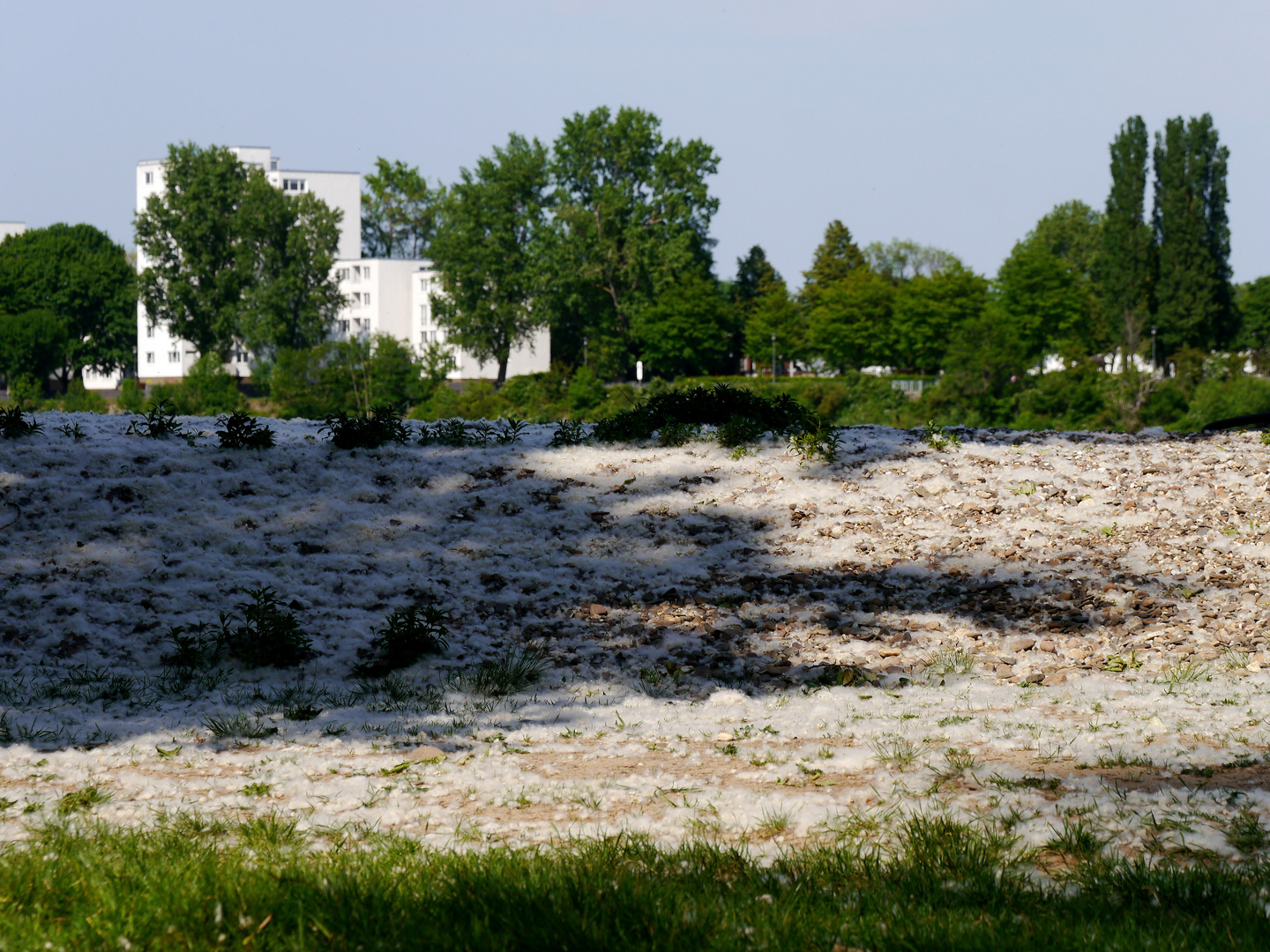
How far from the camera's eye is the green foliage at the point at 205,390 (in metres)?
50.8

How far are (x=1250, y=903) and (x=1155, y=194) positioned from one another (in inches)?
2489

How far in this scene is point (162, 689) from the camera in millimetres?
6023

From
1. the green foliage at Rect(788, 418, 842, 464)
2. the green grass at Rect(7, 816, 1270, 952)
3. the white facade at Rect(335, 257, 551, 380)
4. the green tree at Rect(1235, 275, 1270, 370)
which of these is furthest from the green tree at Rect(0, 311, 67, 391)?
the green tree at Rect(1235, 275, 1270, 370)

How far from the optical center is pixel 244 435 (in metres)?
9.66

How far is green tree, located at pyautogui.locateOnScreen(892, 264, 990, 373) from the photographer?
195ft

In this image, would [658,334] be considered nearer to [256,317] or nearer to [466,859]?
[256,317]

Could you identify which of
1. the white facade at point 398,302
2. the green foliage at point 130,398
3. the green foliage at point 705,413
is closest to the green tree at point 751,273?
the white facade at point 398,302

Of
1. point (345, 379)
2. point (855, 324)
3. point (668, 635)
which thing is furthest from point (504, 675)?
point (855, 324)

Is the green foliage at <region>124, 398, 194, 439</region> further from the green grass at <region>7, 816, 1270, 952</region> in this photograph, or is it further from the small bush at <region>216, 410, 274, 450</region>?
the green grass at <region>7, 816, 1270, 952</region>

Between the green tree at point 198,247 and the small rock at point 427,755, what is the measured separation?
6124cm

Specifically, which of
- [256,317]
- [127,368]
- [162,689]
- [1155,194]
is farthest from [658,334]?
[162,689]

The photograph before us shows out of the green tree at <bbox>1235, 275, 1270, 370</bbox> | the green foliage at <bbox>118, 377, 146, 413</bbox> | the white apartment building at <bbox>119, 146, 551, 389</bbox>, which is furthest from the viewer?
the green tree at <bbox>1235, 275, 1270, 370</bbox>

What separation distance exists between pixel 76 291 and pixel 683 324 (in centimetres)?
4216

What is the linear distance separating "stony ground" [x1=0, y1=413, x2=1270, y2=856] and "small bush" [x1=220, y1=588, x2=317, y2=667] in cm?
15
